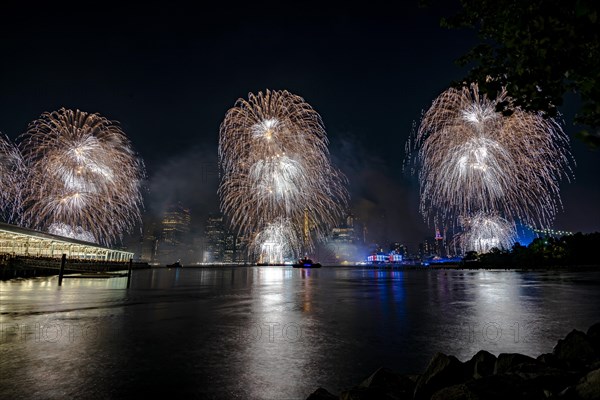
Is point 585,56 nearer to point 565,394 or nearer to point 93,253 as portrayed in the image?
point 565,394

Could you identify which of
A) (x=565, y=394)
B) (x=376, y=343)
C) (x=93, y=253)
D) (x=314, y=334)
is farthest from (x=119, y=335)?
(x=93, y=253)

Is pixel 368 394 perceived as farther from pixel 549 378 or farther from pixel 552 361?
pixel 552 361

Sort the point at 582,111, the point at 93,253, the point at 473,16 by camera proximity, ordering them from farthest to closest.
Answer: the point at 93,253 → the point at 473,16 → the point at 582,111

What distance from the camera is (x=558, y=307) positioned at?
53.1ft

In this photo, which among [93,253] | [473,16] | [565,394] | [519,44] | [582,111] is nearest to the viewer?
[565,394]

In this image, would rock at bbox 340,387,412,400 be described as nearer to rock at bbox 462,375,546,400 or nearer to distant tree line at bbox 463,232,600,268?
rock at bbox 462,375,546,400

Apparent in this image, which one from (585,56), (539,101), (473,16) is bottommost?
(539,101)

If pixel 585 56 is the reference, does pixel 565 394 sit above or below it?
below

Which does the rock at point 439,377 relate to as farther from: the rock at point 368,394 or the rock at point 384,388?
the rock at point 368,394

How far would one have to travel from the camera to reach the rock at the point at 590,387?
4.03m

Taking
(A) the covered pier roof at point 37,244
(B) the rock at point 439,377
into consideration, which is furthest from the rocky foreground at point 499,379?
(A) the covered pier roof at point 37,244

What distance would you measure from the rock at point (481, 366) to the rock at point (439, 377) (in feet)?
1.65

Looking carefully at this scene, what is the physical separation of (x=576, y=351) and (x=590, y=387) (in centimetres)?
288

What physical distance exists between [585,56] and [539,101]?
2.82 ft
